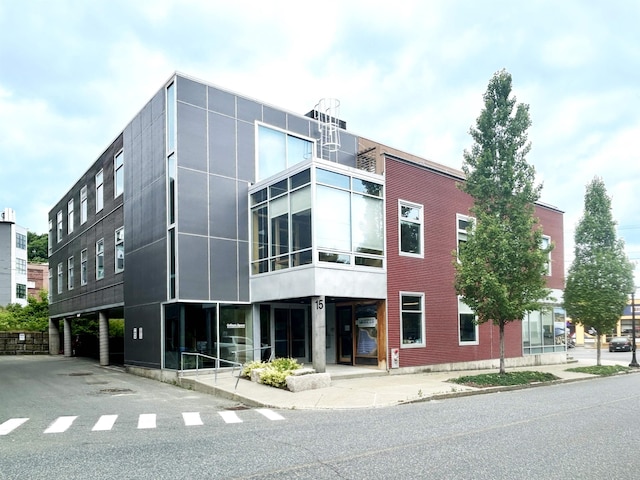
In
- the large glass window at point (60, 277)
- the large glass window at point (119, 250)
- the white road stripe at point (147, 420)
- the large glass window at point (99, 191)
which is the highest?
the large glass window at point (99, 191)

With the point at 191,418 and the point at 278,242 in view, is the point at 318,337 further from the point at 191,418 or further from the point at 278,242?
the point at 191,418

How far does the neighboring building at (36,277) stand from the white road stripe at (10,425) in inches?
2824

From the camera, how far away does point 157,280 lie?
2020 centimetres

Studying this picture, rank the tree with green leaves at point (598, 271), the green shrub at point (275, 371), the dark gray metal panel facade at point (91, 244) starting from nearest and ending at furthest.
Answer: the green shrub at point (275, 371)
the tree with green leaves at point (598, 271)
the dark gray metal panel facade at point (91, 244)

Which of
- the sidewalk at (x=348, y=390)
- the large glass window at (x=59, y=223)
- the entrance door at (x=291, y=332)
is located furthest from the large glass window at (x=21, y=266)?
the sidewalk at (x=348, y=390)

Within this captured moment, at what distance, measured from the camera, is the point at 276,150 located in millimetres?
21812

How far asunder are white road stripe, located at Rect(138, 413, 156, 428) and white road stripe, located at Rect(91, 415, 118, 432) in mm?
501

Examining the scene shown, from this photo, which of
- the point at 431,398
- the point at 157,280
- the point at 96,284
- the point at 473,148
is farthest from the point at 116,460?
the point at 96,284

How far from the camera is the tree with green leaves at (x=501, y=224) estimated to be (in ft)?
60.1

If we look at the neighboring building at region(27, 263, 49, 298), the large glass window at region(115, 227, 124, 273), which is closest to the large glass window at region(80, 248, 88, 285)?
the large glass window at region(115, 227, 124, 273)

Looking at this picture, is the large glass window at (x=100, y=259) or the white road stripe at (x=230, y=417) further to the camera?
the large glass window at (x=100, y=259)

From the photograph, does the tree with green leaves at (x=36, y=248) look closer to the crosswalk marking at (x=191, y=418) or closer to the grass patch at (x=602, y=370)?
the grass patch at (x=602, y=370)

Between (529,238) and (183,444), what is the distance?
44.0 feet

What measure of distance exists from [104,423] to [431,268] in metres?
13.9
